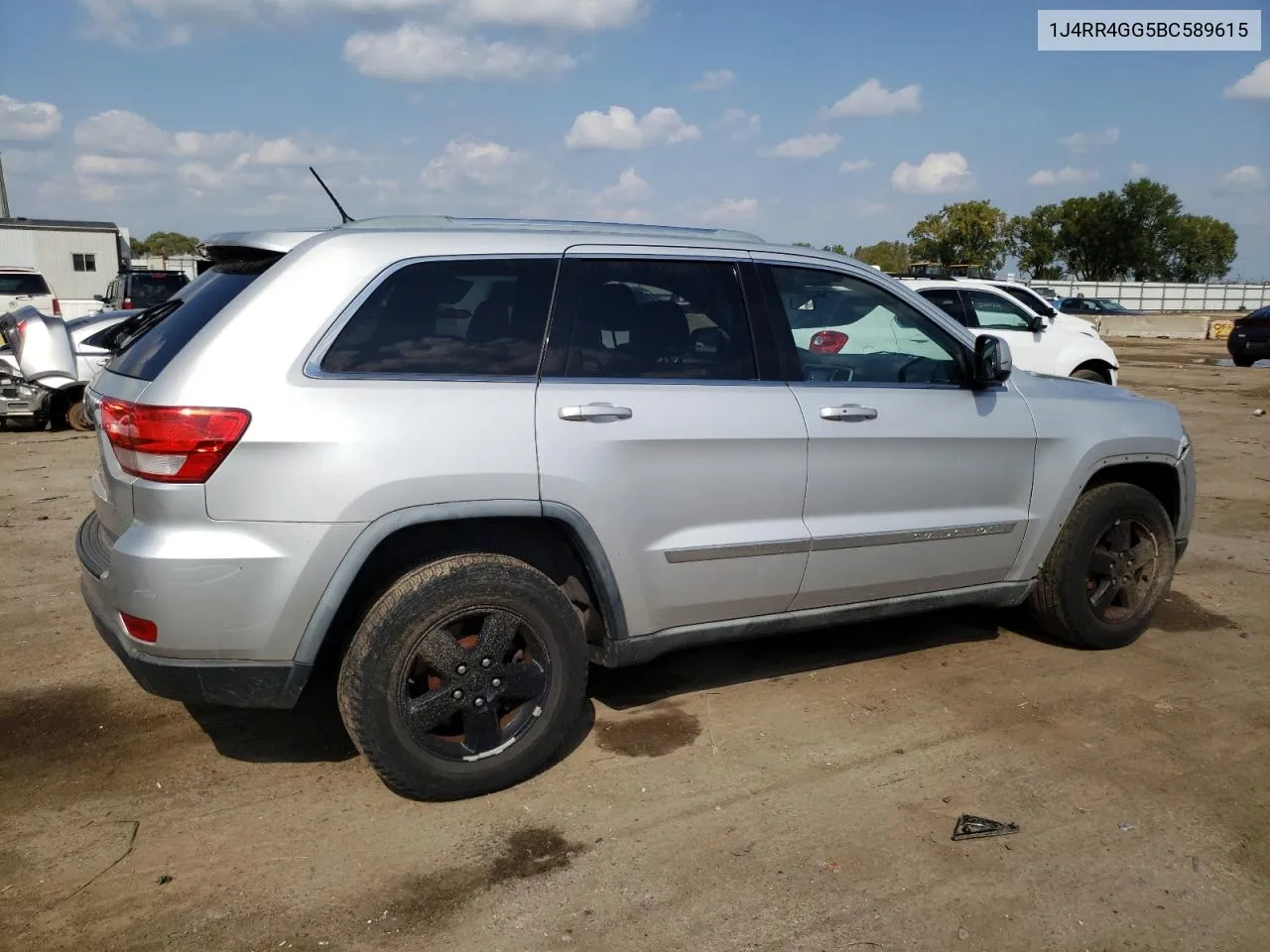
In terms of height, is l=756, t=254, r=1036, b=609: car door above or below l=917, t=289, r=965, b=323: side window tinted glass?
below

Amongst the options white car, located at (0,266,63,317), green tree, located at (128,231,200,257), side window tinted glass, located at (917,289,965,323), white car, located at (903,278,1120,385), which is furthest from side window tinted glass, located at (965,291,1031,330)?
green tree, located at (128,231,200,257)

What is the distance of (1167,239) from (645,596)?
81.0 m

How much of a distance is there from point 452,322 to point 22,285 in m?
19.1

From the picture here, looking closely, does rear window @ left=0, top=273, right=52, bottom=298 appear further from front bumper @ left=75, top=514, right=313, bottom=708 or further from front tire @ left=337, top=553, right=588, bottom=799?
front tire @ left=337, top=553, right=588, bottom=799

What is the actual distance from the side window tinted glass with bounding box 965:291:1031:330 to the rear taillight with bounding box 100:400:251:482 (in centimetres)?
1107

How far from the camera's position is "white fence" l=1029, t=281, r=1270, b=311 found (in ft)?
181

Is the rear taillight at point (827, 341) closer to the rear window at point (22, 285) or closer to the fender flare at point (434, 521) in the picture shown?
the fender flare at point (434, 521)

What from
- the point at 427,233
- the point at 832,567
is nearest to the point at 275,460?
the point at 427,233

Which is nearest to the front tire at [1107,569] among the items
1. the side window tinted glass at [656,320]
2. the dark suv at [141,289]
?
the side window tinted glass at [656,320]

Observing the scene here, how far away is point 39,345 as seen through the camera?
10.4 metres

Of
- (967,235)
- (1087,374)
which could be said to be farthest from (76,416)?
(967,235)

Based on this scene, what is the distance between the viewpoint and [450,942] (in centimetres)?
271

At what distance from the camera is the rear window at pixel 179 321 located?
3229 millimetres

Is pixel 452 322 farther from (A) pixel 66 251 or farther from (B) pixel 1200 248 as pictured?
(B) pixel 1200 248
